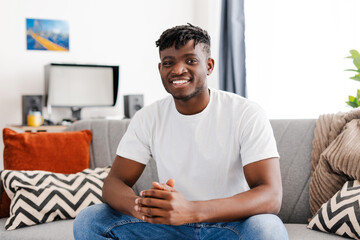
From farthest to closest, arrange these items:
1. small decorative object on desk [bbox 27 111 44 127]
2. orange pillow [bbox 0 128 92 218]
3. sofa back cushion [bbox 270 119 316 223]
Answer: small decorative object on desk [bbox 27 111 44 127] → orange pillow [bbox 0 128 92 218] → sofa back cushion [bbox 270 119 316 223]

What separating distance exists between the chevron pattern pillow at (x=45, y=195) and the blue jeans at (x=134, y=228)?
0.44 m

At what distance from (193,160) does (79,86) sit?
280cm

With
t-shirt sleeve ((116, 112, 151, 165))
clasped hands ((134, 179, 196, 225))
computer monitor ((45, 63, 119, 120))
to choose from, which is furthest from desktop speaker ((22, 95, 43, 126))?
clasped hands ((134, 179, 196, 225))

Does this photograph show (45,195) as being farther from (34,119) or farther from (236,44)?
(236,44)

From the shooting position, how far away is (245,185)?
5.15ft

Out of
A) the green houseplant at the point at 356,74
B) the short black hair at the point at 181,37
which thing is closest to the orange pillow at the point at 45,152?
the short black hair at the point at 181,37

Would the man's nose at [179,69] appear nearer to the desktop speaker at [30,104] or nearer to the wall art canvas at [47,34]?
the desktop speaker at [30,104]

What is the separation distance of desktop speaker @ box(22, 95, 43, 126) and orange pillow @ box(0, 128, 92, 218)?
1952 millimetres

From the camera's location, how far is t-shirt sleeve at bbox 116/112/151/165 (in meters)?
1.60

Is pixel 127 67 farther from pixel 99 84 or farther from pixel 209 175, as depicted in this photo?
pixel 209 175

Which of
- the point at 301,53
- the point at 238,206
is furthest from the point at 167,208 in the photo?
the point at 301,53

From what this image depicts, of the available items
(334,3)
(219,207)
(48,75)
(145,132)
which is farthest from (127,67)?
(219,207)

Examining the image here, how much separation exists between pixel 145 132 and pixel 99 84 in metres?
2.69

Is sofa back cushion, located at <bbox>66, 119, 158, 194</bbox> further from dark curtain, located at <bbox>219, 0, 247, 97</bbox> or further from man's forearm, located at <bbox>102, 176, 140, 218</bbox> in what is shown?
dark curtain, located at <bbox>219, 0, 247, 97</bbox>
